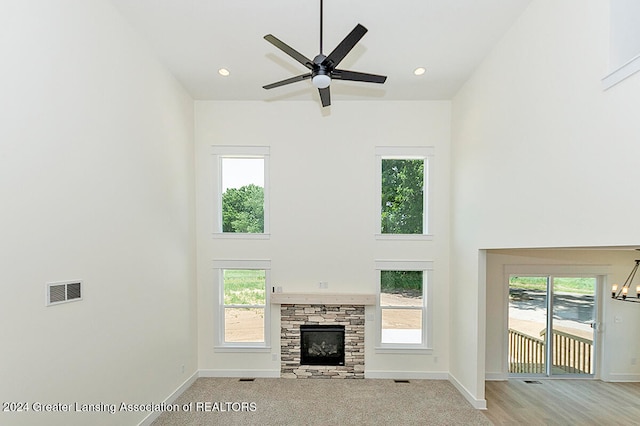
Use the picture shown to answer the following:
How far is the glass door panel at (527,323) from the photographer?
19.1 feet

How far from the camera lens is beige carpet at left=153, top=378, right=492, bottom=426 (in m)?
4.11

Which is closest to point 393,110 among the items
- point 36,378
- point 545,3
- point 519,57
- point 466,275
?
point 519,57

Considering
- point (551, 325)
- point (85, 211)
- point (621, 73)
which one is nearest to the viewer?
point (621, 73)

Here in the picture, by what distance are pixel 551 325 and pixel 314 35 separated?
666 cm

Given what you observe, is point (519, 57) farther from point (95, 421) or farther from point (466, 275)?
point (95, 421)

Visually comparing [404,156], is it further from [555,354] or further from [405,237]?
[555,354]

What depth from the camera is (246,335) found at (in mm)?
5559

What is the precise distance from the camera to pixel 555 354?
5863 mm

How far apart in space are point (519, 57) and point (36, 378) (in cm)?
543

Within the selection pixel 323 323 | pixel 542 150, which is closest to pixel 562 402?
pixel 323 323

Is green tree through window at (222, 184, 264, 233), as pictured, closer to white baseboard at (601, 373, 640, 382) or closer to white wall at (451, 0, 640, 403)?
white wall at (451, 0, 640, 403)

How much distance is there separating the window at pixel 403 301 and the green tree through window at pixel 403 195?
690 mm

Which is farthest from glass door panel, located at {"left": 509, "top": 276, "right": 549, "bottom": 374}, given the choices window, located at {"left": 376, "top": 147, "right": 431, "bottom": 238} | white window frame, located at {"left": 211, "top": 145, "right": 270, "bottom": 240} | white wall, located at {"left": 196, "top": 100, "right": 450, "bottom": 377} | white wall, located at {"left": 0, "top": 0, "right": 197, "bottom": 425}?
white wall, located at {"left": 0, "top": 0, "right": 197, "bottom": 425}

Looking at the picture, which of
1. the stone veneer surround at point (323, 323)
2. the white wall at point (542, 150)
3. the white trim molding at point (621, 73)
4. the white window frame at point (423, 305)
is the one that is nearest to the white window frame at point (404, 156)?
the white window frame at point (423, 305)
